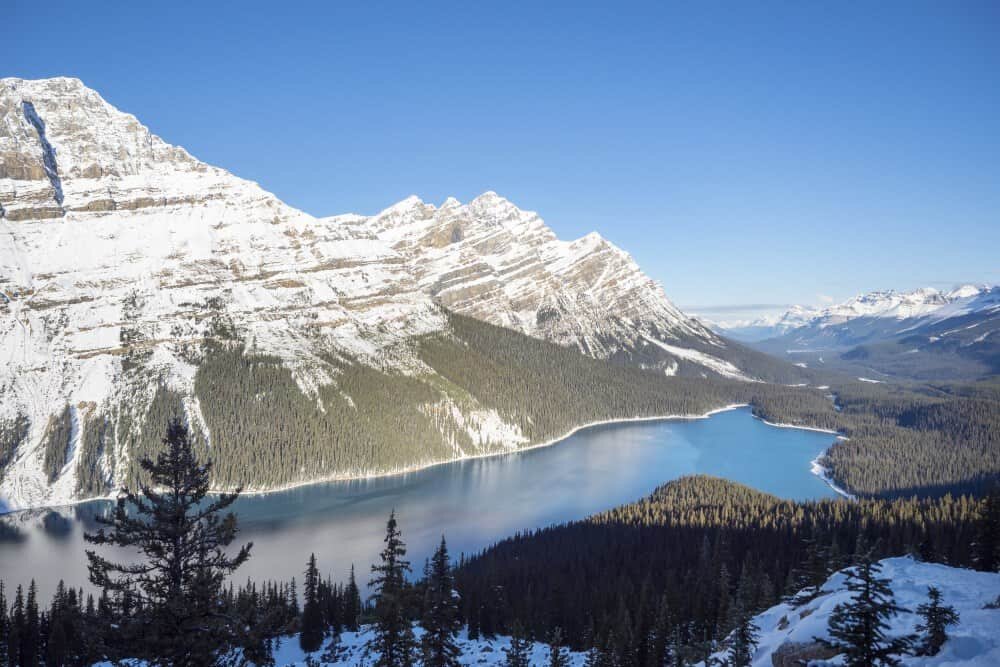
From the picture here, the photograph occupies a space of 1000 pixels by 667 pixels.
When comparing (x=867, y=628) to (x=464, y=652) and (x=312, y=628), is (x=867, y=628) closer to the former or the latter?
(x=464, y=652)

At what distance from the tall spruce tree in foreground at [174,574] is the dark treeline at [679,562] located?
3283cm

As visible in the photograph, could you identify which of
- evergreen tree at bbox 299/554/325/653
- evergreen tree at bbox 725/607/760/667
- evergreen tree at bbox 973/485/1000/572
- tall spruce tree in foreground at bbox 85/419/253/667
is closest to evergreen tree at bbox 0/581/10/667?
evergreen tree at bbox 299/554/325/653

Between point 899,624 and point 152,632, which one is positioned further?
point 899,624

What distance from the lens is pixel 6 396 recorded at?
144750 mm

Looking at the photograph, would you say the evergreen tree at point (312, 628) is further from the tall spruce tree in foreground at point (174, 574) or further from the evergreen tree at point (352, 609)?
the tall spruce tree in foreground at point (174, 574)

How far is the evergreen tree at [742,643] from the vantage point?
1186 inches

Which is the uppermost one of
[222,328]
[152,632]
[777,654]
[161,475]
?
[222,328]

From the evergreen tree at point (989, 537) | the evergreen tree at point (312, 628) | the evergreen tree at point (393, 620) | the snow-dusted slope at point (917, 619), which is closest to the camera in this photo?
the snow-dusted slope at point (917, 619)

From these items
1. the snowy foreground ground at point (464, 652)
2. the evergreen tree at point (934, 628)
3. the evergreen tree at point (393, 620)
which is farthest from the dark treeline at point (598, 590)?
the evergreen tree at point (934, 628)

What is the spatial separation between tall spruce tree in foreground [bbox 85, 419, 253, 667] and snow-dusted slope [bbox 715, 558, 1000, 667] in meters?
21.5

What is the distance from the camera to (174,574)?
1614 cm

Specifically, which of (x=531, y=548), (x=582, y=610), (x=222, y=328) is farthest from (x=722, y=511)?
(x=222, y=328)

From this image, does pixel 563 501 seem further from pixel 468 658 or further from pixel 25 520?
pixel 25 520

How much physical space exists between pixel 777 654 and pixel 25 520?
448 feet
